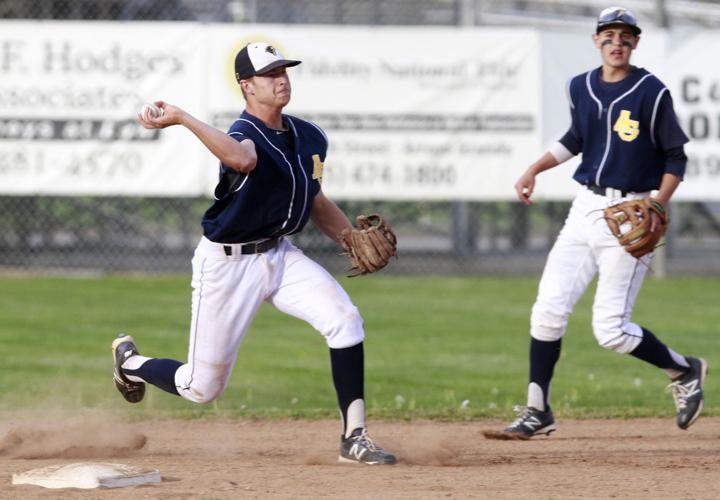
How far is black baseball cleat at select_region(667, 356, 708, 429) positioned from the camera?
674 centimetres

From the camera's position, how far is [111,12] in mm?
15055

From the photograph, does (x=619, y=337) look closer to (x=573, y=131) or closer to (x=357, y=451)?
(x=573, y=131)

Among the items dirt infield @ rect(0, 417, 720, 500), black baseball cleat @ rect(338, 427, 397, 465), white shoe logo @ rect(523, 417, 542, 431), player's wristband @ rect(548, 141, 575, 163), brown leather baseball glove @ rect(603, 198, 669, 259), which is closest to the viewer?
dirt infield @ rect(0, 417, 720, 500)

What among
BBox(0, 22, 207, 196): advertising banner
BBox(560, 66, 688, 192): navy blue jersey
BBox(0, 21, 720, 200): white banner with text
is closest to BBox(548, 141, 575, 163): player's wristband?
BBox(560, 66, 688, 192): navy blue jersey

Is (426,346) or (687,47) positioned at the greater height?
(687,47)

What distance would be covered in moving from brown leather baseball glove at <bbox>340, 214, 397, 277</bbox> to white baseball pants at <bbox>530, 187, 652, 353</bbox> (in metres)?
1.08

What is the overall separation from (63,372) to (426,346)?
2928mm

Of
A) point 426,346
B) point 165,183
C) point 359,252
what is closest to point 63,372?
point 426,346

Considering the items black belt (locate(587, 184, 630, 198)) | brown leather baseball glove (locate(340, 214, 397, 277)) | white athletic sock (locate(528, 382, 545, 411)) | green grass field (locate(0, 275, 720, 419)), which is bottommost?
green grass field (locate(0, 275, 720, 419))

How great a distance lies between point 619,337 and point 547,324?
0.38m

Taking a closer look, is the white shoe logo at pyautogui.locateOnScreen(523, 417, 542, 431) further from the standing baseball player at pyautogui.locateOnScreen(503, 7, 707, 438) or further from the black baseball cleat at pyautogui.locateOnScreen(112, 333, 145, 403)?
the black baseball cleat at pyautogui.locateOnScreen(112, 333, 145, 403)

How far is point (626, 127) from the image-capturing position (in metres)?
6.57

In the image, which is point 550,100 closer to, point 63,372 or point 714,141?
point 714,141

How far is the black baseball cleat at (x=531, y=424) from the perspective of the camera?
677 cm
